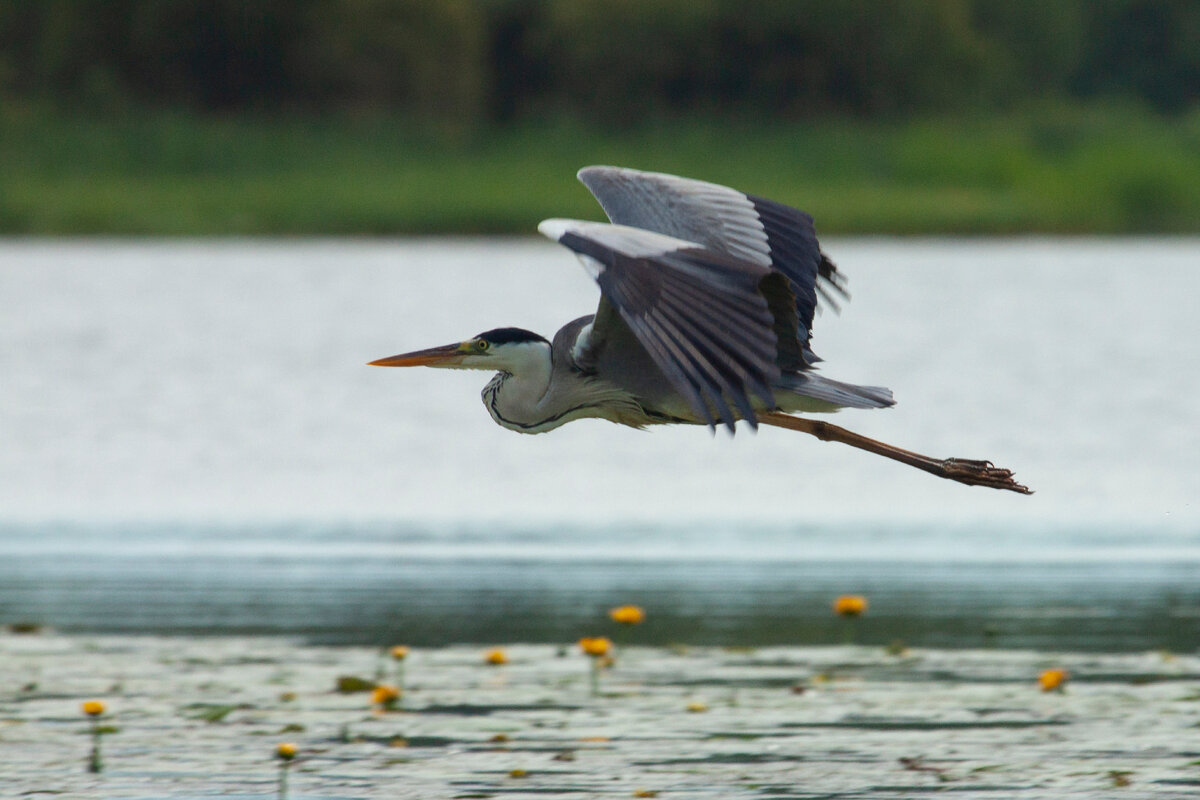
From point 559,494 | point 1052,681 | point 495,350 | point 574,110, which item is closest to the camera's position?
point 495,350

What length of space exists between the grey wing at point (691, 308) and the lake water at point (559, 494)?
11.3 feet

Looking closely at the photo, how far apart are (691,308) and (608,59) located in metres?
45.7

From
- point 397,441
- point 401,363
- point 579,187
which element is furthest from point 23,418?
point 579,187

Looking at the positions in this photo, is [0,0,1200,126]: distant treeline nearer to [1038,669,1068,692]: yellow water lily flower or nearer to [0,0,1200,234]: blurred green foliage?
[0,0,1200,234]: blurred green foliage

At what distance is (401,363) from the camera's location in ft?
22.2

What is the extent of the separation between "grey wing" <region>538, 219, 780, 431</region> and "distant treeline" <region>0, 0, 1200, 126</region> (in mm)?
43931

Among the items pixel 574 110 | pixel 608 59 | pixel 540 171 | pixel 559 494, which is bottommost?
pixel 559 494

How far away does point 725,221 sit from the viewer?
721 centimetres

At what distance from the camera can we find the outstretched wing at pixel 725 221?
23.5 ft

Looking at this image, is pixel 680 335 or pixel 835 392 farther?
pixel 835 392

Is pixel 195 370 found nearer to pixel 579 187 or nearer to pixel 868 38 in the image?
pixel 579 187

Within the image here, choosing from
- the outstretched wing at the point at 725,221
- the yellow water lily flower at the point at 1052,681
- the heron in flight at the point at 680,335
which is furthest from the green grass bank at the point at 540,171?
the heron in flight at the point at 680,335

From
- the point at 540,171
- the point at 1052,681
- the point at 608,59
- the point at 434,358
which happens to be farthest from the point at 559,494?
the point at 608,59

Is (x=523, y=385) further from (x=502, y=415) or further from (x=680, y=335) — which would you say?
(x=680, y=335)
